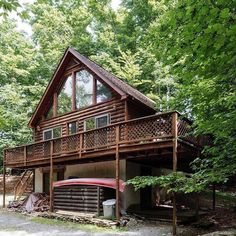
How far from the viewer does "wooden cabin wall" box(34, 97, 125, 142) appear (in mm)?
16056

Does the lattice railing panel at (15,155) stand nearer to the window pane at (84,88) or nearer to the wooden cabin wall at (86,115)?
the wooden cabin wall at (86,115)

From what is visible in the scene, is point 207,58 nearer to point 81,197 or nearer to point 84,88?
point 81,197

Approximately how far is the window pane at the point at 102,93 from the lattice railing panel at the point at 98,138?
292 centimetres

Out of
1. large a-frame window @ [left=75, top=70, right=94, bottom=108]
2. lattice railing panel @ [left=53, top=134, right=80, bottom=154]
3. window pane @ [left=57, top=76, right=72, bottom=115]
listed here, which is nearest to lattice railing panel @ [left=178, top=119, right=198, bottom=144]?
lattice railing panel @ [left=53, top=134, right=80, bottom=154]

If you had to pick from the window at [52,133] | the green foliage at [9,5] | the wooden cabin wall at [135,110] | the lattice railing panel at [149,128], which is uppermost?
the wooden cabin wall at [135,110]

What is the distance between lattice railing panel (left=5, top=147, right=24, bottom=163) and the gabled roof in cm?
230

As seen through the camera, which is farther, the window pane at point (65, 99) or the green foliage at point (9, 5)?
the window pane at point (65, 99)

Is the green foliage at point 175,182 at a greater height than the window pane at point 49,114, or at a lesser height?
lesser

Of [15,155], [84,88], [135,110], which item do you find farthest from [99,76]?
[15,155]

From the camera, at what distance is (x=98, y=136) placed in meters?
13.9

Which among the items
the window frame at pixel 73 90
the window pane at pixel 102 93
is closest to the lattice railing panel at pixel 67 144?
the window frame at pixel 73 90

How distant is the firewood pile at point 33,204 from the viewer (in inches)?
662

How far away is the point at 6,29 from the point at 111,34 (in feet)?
35.0

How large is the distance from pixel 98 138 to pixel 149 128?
9.90 ft
